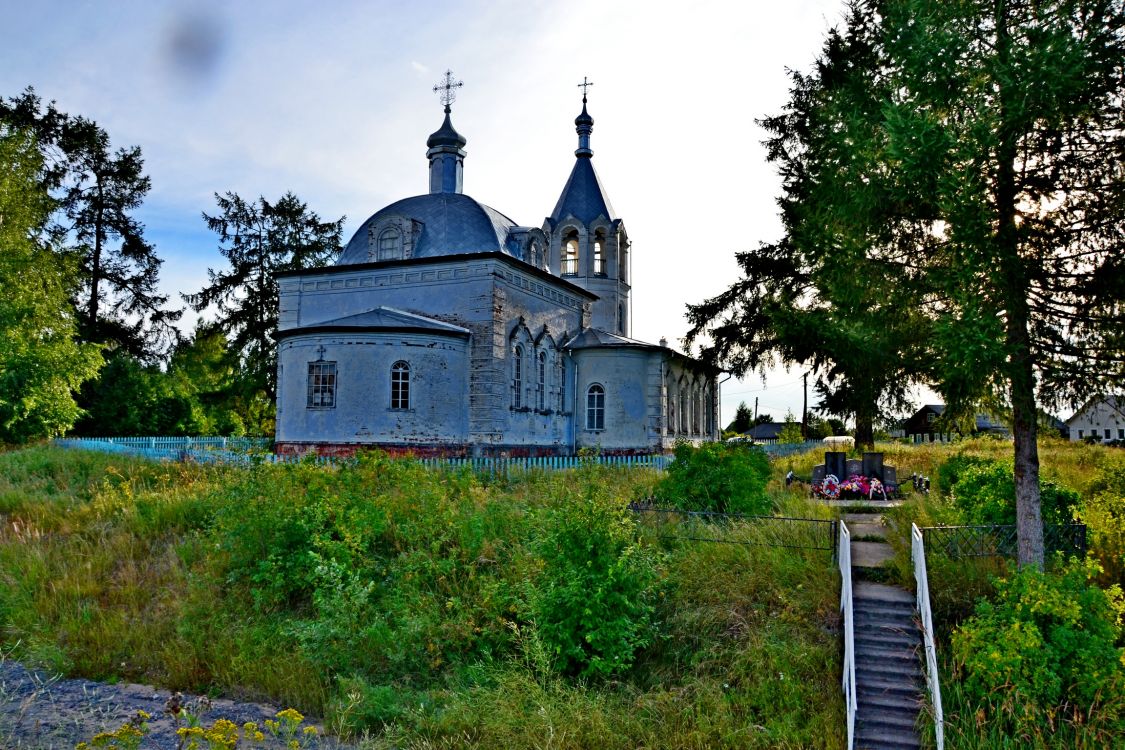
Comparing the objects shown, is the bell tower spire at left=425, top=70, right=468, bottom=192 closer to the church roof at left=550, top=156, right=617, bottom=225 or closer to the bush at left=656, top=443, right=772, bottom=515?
the church roof at left=550, top=156, right=617, bottom=225

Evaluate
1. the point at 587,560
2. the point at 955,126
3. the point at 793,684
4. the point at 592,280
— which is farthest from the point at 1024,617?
the point at 592,280

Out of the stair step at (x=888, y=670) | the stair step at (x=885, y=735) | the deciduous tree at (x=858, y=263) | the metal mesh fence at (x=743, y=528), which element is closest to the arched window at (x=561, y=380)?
the metal mesh fence at (x=743, y=528)

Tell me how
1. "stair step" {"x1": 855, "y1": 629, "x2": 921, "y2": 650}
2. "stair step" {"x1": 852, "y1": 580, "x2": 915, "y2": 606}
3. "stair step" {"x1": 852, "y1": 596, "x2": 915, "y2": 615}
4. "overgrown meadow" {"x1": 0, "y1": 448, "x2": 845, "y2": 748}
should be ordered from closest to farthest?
1. "overgrown meadow" {"x1": 0, "y1": 448, "x2": 845, "y2": 748}
2. "stair step" {"x1": 855, "y1": 629, "x2": 921, "y2": 650}
3. "stair step" {"x1": 852, "y1": 596, "x2": 915, "y2": 615}
4. "stair step" {"x1": 852, "y1": 580, "x2": 915, "y2": 606}

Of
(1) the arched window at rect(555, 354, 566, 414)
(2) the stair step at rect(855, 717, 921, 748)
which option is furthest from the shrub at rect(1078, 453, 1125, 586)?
(1) the arched window at rect(555, 354, 566, 414)

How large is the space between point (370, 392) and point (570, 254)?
39.4 feet

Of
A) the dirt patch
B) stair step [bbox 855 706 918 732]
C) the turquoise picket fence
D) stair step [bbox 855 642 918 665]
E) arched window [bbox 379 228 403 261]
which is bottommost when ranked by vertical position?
the dirt patch

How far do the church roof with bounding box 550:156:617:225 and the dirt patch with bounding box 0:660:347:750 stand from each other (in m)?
23.3

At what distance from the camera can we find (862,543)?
980cm

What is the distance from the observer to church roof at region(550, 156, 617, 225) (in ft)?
94.7

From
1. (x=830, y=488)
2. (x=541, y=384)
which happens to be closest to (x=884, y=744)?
(x=830, y=488)

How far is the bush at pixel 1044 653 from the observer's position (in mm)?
6082

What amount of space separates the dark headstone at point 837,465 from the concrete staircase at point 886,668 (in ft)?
21.8

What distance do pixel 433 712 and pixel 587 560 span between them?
6.86 feet

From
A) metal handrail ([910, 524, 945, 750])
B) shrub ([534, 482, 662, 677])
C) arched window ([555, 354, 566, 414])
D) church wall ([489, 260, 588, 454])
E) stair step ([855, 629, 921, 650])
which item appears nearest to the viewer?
metal handrail ([910, 524, 945, 750])
